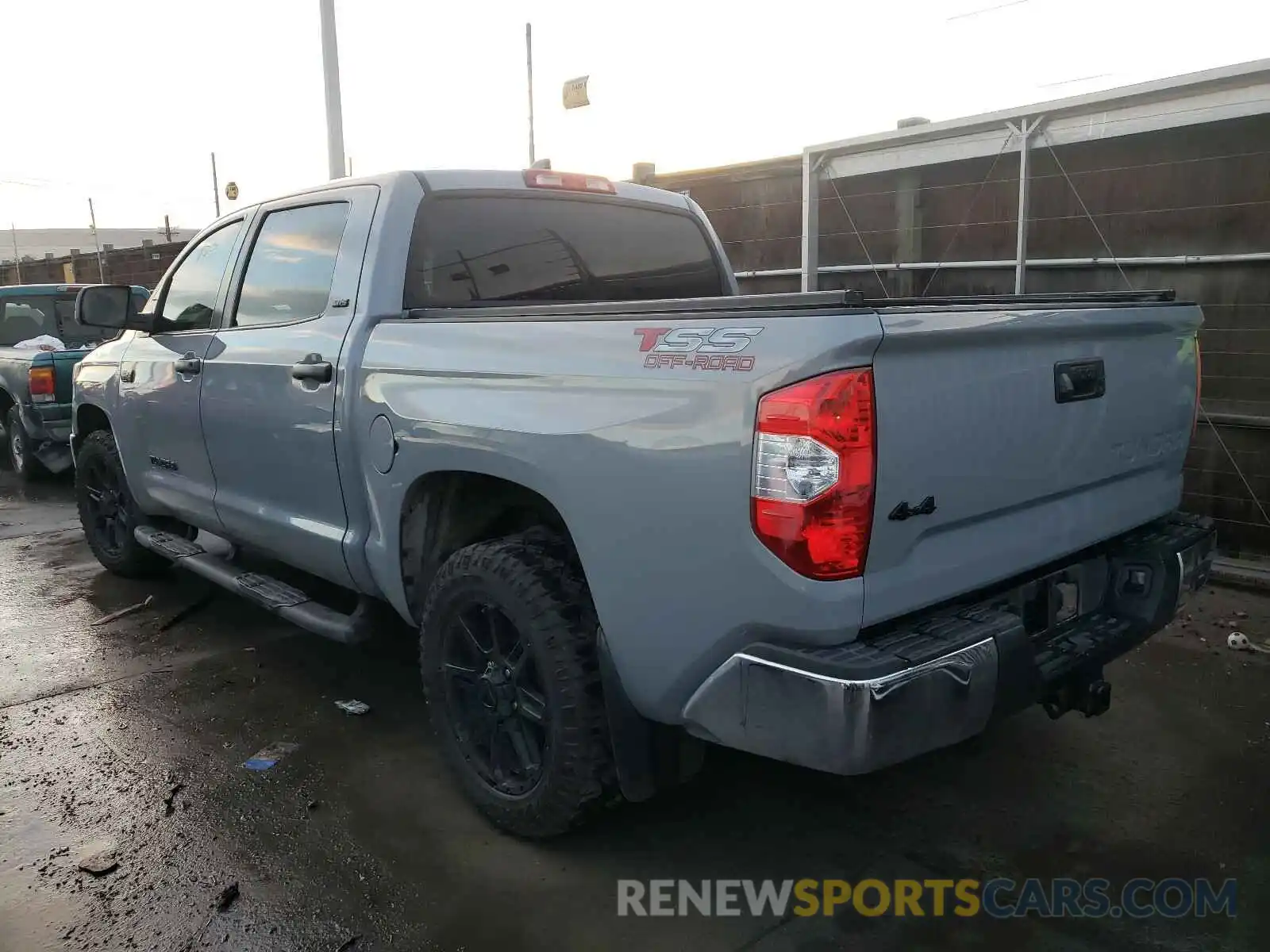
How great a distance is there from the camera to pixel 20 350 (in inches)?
363

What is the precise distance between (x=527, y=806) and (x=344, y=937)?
1.94 feet

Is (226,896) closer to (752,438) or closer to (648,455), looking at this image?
(648,455)

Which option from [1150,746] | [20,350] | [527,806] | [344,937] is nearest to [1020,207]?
[1150,746]

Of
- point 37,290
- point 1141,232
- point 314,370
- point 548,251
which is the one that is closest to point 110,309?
point 314,370

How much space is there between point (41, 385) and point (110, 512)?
386 cm

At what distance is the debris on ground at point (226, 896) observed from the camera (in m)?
2.80

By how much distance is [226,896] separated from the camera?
2.85 meters

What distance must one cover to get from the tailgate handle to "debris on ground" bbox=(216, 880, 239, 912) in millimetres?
2637

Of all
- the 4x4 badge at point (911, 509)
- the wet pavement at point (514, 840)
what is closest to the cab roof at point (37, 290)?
the wet pavement at point (514, 840)

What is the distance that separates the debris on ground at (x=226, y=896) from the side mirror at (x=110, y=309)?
307cm

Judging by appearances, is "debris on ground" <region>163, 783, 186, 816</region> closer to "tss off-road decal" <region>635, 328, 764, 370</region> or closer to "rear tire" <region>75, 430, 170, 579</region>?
"tss off-road decal" <region>635, 328, 764, 370</region>

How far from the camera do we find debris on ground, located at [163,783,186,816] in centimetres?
333

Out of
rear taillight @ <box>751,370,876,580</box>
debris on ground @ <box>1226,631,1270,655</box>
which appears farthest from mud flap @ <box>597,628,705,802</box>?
debris on ground @ <box>1226,631,1270,655</box>

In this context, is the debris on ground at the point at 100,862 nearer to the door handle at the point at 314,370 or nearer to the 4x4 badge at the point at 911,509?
the door handle at the point at 314,370
